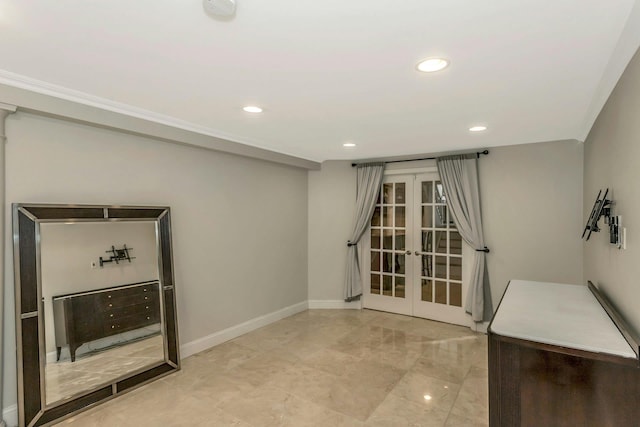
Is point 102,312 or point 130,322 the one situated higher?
point 102,312

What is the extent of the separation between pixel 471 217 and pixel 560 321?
8.23 feet

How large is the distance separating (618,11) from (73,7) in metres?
2.30

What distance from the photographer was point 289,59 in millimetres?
1827

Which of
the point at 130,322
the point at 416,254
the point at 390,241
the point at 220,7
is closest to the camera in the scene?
the point at 220,7

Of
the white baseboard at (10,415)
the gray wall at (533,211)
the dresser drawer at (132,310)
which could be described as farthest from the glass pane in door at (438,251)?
the white baseboard at (10,415)

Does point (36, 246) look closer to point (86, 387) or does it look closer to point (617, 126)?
point (86, 387)

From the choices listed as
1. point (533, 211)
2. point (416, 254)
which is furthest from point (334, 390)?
point (533, 211)

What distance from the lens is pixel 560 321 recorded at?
191cm

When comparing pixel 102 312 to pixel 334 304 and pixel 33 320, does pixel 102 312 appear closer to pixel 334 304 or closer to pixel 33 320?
pixel 33 320

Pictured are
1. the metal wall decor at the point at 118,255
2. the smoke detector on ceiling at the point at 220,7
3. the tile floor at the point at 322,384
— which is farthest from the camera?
the metal wall decor at the point at 118,255

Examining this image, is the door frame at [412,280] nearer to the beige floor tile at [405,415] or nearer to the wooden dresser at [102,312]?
the beige floor tile at [405,415]

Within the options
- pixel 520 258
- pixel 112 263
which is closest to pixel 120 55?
pixel 112 263

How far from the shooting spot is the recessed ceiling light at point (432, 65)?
6.01 feet

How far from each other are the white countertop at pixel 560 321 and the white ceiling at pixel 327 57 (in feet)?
4.75
